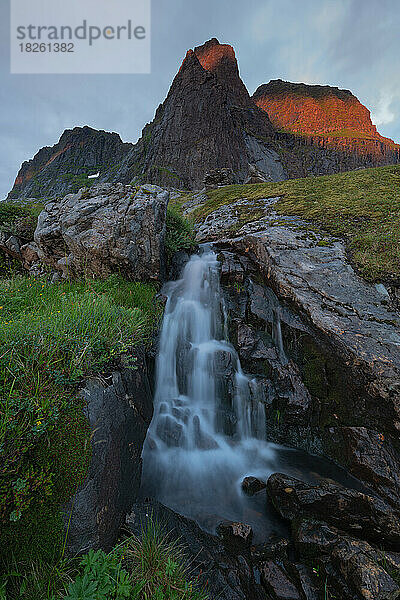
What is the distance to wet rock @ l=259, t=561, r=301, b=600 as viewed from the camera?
2.64m

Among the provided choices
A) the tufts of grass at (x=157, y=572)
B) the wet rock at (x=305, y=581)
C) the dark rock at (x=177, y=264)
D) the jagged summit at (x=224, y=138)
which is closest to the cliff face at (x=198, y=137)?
the jagged summit at (x=224, y=138)

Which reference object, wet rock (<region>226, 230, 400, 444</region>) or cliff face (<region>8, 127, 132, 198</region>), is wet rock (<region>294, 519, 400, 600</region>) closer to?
wet rock (<region>226, 230, 400, 444</region>)

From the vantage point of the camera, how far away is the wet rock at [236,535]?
10.3 ft

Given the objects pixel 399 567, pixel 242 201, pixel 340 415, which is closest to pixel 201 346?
pixel 340 415

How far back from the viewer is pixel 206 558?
117 inches

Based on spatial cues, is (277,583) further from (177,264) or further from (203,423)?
(177,264)

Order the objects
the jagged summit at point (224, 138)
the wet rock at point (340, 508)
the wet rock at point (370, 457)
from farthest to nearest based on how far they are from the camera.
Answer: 1. the jagged summit at point (224, 138)
2. the wet rock at point (370, 457)
3. the wet rock at point (340, 508)

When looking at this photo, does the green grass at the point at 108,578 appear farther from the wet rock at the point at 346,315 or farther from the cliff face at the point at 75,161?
the cliff face at the point at 75,161

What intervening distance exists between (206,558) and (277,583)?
81cm

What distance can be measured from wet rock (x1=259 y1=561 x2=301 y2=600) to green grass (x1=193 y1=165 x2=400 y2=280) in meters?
5.29

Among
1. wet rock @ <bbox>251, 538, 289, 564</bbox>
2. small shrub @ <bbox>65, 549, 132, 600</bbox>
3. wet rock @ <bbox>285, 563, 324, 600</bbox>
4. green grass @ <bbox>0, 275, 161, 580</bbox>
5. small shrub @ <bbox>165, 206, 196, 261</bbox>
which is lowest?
wet rock @ <bbox>251, 538, 289, 564</bbox>

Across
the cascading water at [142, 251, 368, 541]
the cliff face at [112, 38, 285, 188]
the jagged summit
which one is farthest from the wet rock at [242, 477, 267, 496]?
the cliff face at [112, 38, 285, 188]

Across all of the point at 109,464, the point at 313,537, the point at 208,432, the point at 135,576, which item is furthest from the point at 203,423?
the point at 135,576

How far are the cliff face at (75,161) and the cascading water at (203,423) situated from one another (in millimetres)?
75229
